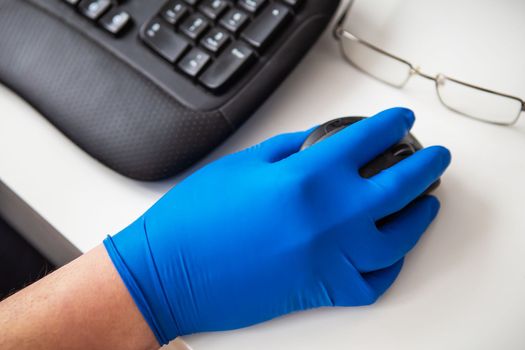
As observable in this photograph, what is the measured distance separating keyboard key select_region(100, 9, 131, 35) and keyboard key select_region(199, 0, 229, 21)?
0.07m

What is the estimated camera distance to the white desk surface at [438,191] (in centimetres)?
38

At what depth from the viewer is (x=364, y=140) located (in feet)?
1.32

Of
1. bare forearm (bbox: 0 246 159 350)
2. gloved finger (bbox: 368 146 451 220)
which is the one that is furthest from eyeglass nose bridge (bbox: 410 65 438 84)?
bare forearm (bbox: 0 246 159 350)

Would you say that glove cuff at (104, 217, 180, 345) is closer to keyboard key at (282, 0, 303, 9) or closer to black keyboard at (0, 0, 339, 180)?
black keyboard at (0, 0, 339, 180)

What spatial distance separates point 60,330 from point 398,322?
0.26 m

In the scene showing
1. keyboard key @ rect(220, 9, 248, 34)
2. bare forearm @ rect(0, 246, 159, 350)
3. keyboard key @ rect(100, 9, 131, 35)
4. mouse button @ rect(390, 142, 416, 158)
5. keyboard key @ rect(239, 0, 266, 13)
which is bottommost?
bare forearm @ rect(0, 246, 159, 350)

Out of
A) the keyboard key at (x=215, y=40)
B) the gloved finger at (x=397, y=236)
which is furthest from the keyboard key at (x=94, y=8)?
the gloved finger at (x=397, y=236)

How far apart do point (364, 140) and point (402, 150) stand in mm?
37

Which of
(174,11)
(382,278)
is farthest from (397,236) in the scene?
(174,11)

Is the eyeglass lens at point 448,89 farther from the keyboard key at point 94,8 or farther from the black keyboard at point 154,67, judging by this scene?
the keyboard key at point 94,8

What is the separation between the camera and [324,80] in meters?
0.50

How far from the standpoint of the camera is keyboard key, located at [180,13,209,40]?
444 millimetres

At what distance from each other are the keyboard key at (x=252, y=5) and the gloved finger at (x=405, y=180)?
0.19m

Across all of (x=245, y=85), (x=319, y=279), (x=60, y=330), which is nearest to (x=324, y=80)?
(x=245, y=85)
